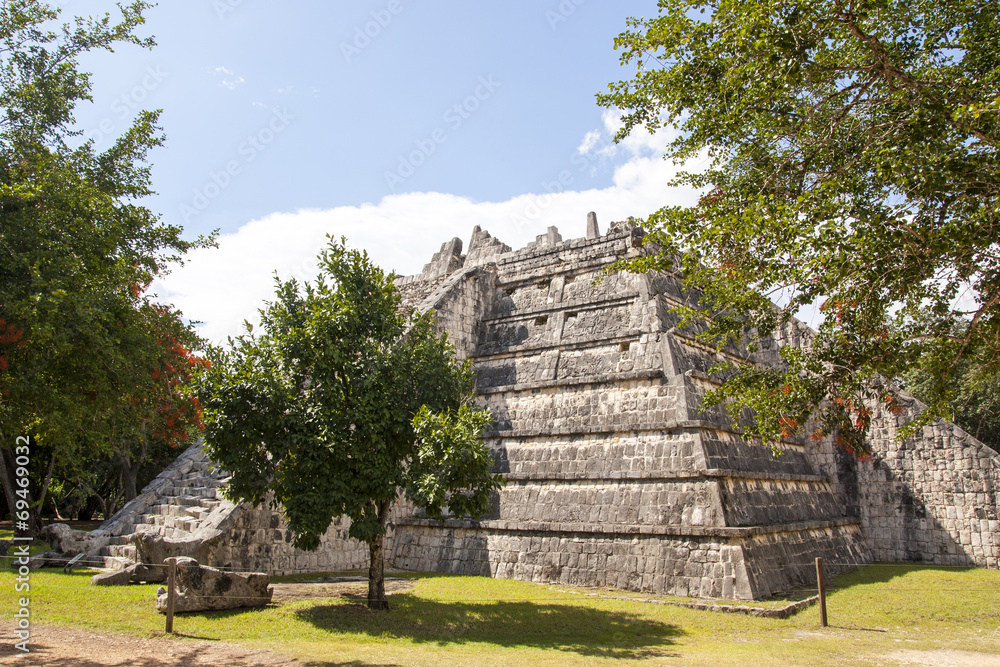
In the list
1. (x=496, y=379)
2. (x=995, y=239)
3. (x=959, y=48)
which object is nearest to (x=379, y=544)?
(x=496, y=379)

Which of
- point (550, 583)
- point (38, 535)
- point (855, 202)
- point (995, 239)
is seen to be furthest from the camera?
point (38, 535)

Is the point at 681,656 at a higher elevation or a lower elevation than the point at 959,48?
lower

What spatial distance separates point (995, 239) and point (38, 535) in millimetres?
20235

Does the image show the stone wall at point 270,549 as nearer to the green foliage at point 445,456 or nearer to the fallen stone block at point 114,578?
the fallen stone block at point 114,578

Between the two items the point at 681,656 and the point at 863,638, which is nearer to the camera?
the point at 681,656

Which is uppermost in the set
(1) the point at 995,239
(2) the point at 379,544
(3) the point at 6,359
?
(1) the point at 995,239

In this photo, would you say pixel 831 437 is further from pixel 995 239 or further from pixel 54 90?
pixel 54 90

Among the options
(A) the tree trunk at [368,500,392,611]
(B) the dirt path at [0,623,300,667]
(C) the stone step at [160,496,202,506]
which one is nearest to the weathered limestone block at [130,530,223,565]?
(C) the stone step at [160,496,202,506]

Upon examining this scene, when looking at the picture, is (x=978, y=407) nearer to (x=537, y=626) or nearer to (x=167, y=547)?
(x=537, y=626)

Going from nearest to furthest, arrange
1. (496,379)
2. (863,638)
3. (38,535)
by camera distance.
Result: (863,638), (496,379), (38,535)

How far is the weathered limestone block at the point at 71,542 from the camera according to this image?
38.2 ft

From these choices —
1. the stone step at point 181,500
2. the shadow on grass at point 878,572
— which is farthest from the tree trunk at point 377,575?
the shadow on grass at point 878,572

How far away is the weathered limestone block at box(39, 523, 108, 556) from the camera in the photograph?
11633 mm

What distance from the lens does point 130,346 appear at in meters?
8.37
